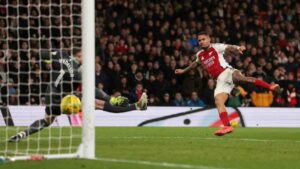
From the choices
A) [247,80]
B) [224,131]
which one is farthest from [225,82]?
[224,131]

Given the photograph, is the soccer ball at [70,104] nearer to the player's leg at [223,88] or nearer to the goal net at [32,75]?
the goal net at [32,75]

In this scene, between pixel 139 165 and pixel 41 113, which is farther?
pixel 41 113

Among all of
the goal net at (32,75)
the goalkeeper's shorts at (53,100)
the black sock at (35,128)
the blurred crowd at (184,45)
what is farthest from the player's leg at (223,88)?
the blurred crowd at (184,45)

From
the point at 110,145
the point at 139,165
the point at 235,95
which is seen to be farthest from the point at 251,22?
the point at 139,165

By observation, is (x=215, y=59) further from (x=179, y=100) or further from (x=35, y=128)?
(x=179, y=100)

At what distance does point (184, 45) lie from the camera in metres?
23.8

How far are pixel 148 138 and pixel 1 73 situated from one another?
131 inches

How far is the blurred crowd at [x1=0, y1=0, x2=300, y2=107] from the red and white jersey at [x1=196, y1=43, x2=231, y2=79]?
469 cm

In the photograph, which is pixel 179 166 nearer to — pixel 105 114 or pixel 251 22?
pixel 105 114

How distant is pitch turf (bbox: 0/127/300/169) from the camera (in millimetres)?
9500

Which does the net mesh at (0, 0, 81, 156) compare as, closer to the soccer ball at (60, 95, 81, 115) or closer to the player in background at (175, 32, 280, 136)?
the soccer ball at (60, 95, 81, 115)

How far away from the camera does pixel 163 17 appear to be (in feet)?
82.1

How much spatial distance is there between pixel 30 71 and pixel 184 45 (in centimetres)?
906

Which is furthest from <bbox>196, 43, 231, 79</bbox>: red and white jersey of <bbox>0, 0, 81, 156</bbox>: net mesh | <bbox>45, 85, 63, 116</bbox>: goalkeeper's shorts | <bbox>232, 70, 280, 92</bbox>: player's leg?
<bbox>45, 85, 63, 116</bbox>: goalkeeper's shorts
